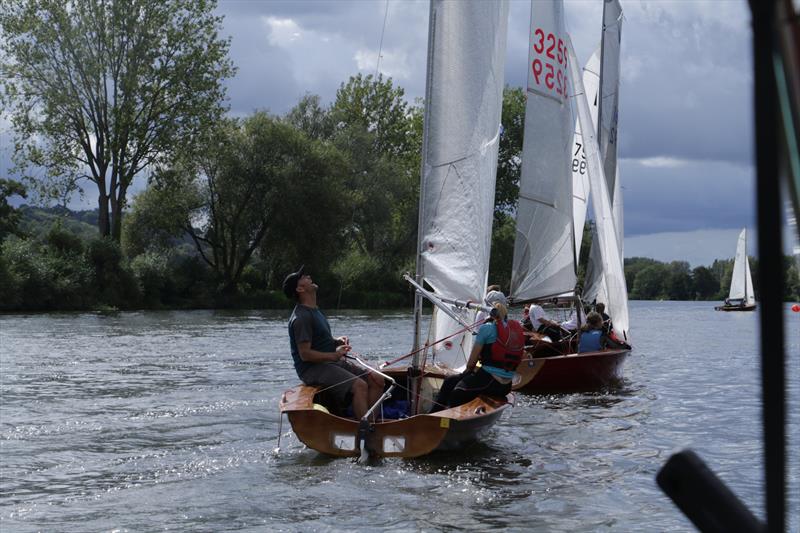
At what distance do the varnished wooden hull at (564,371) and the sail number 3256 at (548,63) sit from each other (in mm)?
5430

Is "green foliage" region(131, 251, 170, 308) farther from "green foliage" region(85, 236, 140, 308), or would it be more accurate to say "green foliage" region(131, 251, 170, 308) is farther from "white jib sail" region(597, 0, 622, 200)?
"white jib sail" region(597, 0, 622, 200)

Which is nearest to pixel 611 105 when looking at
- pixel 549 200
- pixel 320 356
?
pixel 549 200

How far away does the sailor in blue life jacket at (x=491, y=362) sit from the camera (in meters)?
10.3

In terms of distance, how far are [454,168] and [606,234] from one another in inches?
362

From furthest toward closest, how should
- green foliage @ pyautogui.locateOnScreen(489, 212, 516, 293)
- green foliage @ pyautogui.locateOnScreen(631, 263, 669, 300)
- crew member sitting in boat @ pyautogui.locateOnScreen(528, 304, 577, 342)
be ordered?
green foliage @ pyautogui.locateOnScreen(631, 263, 669, 300)
green foliage @ pyautogui.locateOnScreen(489, 212, 516, 293)
crew member sitting in boat @ pyautogui.locateOnScreen(528, 304, 577, 342)

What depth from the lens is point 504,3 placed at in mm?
12914

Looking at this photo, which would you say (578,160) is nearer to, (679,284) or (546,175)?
(546,175)

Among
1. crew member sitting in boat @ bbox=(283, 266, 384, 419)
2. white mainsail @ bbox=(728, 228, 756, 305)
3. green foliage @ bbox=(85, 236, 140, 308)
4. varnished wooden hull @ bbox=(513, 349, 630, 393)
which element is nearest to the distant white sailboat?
white mainsail @ bbox=(728, 228, 756, 305)

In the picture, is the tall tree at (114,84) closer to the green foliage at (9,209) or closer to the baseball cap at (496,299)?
the green foliage at (9,209)

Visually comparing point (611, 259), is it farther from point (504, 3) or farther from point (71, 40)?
point (71, 40)

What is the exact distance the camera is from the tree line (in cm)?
4319

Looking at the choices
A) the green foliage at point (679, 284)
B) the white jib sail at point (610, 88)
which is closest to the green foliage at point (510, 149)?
the white jib sail at point (610, 88)

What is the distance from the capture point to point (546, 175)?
63.5 ft

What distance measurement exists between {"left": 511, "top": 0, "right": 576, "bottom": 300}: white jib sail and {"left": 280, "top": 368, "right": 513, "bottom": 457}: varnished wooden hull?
31.1 ft
